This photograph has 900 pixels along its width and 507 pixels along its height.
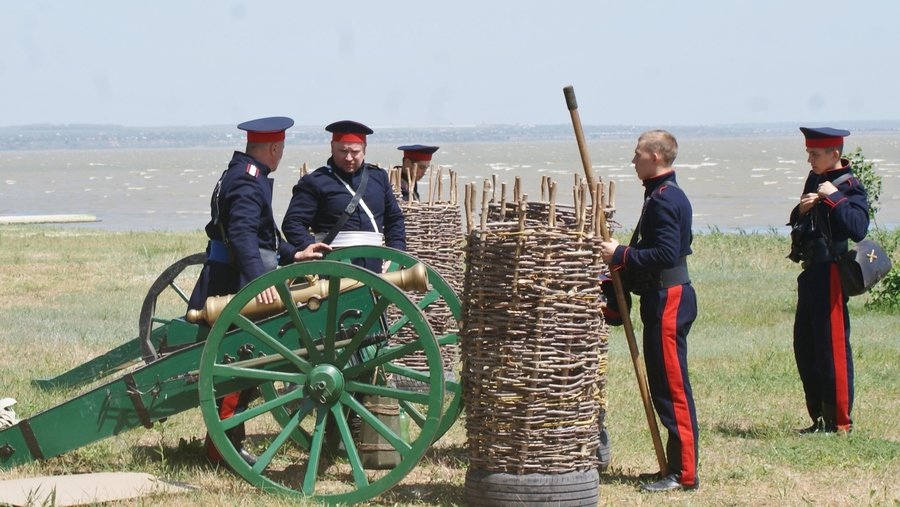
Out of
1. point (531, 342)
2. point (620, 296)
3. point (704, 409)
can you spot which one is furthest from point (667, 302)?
point (704, 409)

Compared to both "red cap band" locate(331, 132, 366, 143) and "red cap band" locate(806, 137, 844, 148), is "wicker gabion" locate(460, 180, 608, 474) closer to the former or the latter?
"red cap band" locate(331, 132, 366, 143)

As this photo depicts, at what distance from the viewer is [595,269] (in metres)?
6.18

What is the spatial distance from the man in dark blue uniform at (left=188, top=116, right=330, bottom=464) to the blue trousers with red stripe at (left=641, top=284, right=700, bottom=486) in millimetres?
1696

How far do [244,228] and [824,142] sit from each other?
333cm

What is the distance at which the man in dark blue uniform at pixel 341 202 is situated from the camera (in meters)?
7.87

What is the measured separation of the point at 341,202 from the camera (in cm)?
794

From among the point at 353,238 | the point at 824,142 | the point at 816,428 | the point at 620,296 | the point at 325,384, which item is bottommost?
the point at 816,428

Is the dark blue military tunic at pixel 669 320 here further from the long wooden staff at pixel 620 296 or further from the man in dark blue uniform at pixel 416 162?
the man in dark blue uniform at pixel 416 162

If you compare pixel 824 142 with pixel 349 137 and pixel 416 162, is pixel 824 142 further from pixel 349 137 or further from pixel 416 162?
pixel 416 162

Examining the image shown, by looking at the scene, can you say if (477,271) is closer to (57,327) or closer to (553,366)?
(553,366)

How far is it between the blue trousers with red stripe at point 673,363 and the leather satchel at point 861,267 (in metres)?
1.61

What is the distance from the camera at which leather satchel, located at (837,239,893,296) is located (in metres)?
7.99

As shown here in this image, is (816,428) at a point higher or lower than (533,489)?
lower

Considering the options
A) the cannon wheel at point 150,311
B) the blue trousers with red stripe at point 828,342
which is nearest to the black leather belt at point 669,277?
the blue trousers with red stripe at point 828,342
